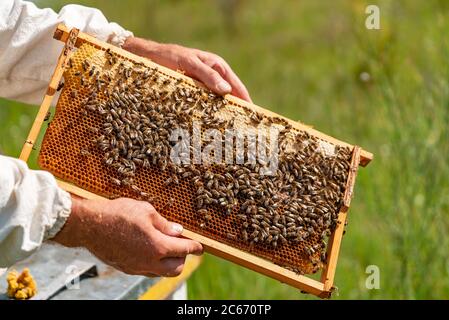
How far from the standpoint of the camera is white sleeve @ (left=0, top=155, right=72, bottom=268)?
3.07 m

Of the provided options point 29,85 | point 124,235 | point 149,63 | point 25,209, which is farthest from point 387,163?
point 25,209

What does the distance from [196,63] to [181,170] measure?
692mm

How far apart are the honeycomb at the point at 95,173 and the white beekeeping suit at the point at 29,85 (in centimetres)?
30

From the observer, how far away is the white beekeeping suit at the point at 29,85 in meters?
3.09

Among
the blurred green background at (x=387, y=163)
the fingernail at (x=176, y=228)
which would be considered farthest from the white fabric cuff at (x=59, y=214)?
the blurred green background at (x=387, y=163)

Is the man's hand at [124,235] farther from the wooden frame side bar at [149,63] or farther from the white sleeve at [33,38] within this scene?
the white sleeve at [33,38]

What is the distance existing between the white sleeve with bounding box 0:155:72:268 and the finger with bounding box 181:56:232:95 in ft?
3.29

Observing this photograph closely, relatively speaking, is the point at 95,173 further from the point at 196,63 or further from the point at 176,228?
the point at 196,63

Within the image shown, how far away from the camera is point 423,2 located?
48.4 ft

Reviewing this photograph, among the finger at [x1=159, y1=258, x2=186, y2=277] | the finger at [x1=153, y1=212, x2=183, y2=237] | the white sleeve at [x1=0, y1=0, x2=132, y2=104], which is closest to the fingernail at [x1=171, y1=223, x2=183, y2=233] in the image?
the finger at [x1=153, y1=212, x2=183, y2=237]

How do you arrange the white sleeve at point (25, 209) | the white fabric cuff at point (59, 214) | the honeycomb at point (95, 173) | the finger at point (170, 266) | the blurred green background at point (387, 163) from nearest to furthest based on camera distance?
1. the white sleeve at point (25, 209)
2. the white fabric cuff at point (59, 214)
3. the finger at point (170, 266)
4. the honeycomb at point (95, 173)
5. the blurred green background at point (387, 163)

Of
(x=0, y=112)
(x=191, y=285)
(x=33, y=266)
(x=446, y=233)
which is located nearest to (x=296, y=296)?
(x=191, y=285)

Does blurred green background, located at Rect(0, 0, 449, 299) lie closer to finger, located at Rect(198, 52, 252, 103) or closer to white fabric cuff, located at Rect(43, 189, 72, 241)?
finger, located at Rect(198, 52, 252, 103)

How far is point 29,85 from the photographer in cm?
421
